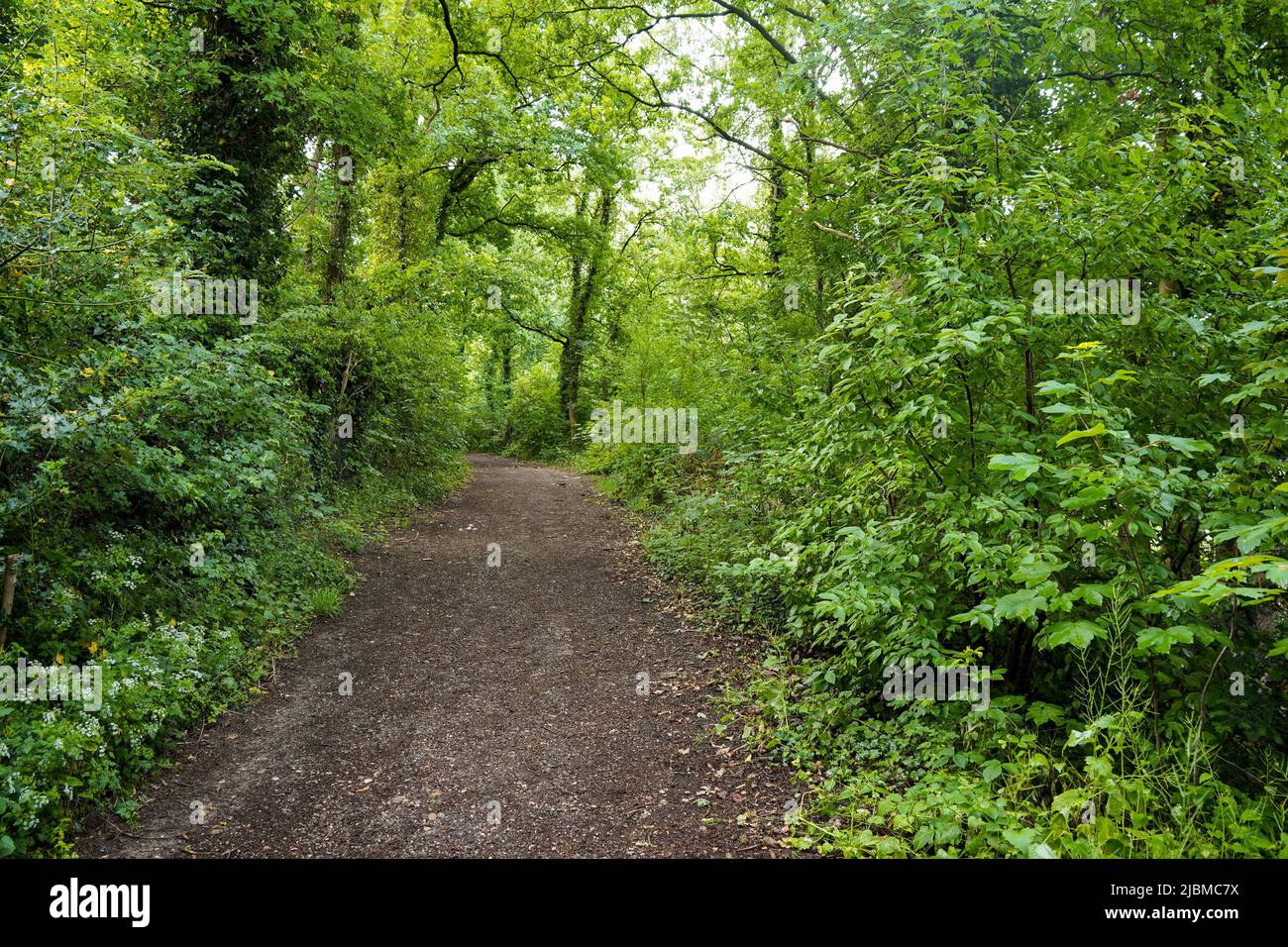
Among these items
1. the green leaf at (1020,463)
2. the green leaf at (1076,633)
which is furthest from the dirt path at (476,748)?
the green leaf at (1020,463)

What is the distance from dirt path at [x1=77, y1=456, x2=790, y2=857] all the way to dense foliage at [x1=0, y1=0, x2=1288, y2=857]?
16.3 inches

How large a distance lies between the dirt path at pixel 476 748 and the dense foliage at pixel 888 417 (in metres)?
0.41

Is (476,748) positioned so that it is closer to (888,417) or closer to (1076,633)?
(888,417)

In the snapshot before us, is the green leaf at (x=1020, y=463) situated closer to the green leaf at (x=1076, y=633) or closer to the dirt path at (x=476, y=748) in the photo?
the green leaf at (x=1076, y=633)

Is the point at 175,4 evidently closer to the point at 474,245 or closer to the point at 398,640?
the point at 398,640

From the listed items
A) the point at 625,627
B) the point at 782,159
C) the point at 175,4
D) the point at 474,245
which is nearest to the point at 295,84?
the point at 175,4

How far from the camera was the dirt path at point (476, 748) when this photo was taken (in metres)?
3.94

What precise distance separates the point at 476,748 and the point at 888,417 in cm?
389

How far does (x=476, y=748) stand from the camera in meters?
5.01

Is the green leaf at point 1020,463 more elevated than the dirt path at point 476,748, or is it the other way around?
the green leaf at point 1020,463

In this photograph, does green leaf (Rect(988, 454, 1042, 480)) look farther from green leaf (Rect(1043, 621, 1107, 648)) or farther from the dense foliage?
green leaf (Rect(1043, 621, 1107, 648))

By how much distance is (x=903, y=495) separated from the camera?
17.1ft

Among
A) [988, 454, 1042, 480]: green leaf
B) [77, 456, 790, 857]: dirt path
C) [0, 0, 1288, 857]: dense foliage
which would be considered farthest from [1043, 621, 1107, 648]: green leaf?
[77, 456, 790, 857]: dirt path

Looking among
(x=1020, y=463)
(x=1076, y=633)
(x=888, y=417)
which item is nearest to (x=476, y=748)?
(x=888, y=417)
